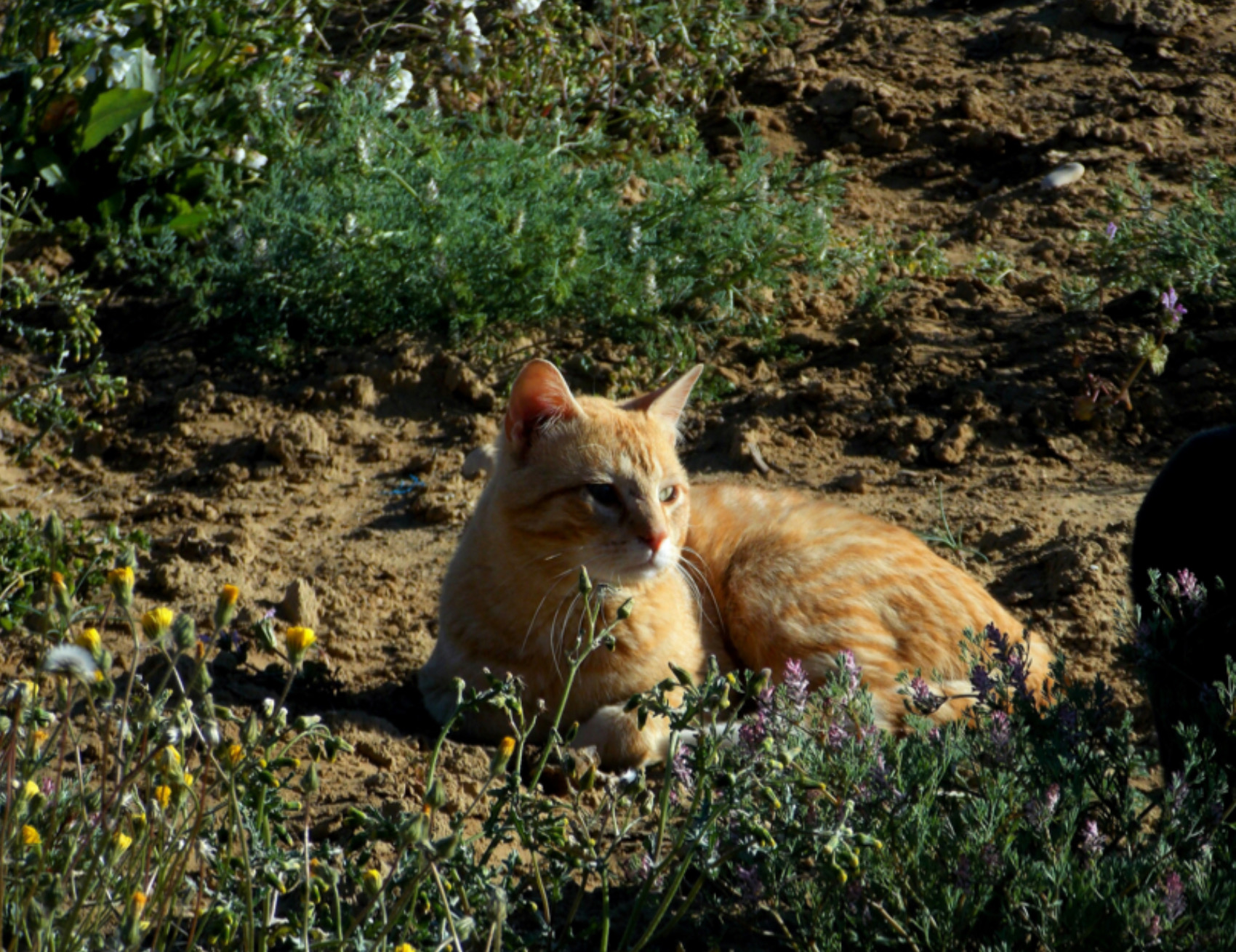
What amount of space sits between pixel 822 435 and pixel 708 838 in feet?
10.5

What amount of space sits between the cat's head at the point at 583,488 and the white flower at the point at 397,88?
2993mm

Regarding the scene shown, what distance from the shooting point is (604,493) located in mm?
3764

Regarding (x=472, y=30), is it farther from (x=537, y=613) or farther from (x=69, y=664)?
(x=69, y=664)

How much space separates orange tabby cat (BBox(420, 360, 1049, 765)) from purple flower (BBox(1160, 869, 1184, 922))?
146cm

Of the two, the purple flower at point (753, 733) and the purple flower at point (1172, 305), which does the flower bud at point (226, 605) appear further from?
the purple flower at point (1172, 305)

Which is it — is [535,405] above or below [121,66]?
below

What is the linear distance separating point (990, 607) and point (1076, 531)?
35.6 inches

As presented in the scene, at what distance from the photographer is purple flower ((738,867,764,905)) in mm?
2547

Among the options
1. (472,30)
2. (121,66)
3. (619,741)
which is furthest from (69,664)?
(472,30)

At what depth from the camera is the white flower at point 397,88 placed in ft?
20.5

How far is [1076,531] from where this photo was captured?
461 centimetres

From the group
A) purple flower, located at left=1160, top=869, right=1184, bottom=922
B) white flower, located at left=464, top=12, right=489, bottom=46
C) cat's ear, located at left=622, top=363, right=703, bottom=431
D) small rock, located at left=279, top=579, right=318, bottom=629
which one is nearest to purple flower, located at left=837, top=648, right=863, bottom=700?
purple flower, located at left=1160, top=869, right=1184, bottom=922

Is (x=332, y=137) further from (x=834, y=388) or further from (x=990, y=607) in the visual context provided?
(x=990, y=607)

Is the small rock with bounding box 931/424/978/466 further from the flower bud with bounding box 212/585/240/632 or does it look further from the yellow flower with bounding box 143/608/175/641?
the yellow flower with bounding box 143/608/175/641
